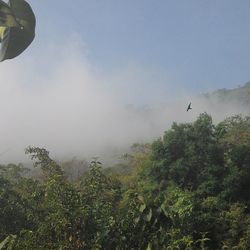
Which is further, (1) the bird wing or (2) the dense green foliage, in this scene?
(2) the dense green foliage

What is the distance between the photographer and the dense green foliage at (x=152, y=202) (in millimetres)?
7371

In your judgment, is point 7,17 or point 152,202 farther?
point 152,202

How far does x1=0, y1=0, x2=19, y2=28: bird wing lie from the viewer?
0.41 meters

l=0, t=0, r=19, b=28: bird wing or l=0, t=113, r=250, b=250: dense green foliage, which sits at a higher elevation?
l=0, t=113, r=250, b=250: dense green foliage

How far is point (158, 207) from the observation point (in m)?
8.39

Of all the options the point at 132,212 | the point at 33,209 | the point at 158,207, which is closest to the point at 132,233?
the point at 132,212

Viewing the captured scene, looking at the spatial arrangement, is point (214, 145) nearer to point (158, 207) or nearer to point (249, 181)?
point (249, 181)

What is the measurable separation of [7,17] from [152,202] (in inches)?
326

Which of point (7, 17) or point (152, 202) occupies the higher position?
point (152, 202)

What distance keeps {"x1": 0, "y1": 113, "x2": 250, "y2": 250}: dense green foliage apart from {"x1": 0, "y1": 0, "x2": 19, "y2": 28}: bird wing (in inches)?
109

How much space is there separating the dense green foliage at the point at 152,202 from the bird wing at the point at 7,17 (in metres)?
2.78

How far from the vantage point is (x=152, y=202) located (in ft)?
28.0

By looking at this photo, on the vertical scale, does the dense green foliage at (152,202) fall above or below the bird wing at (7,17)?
above

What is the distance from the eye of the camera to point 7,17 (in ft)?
1.38
